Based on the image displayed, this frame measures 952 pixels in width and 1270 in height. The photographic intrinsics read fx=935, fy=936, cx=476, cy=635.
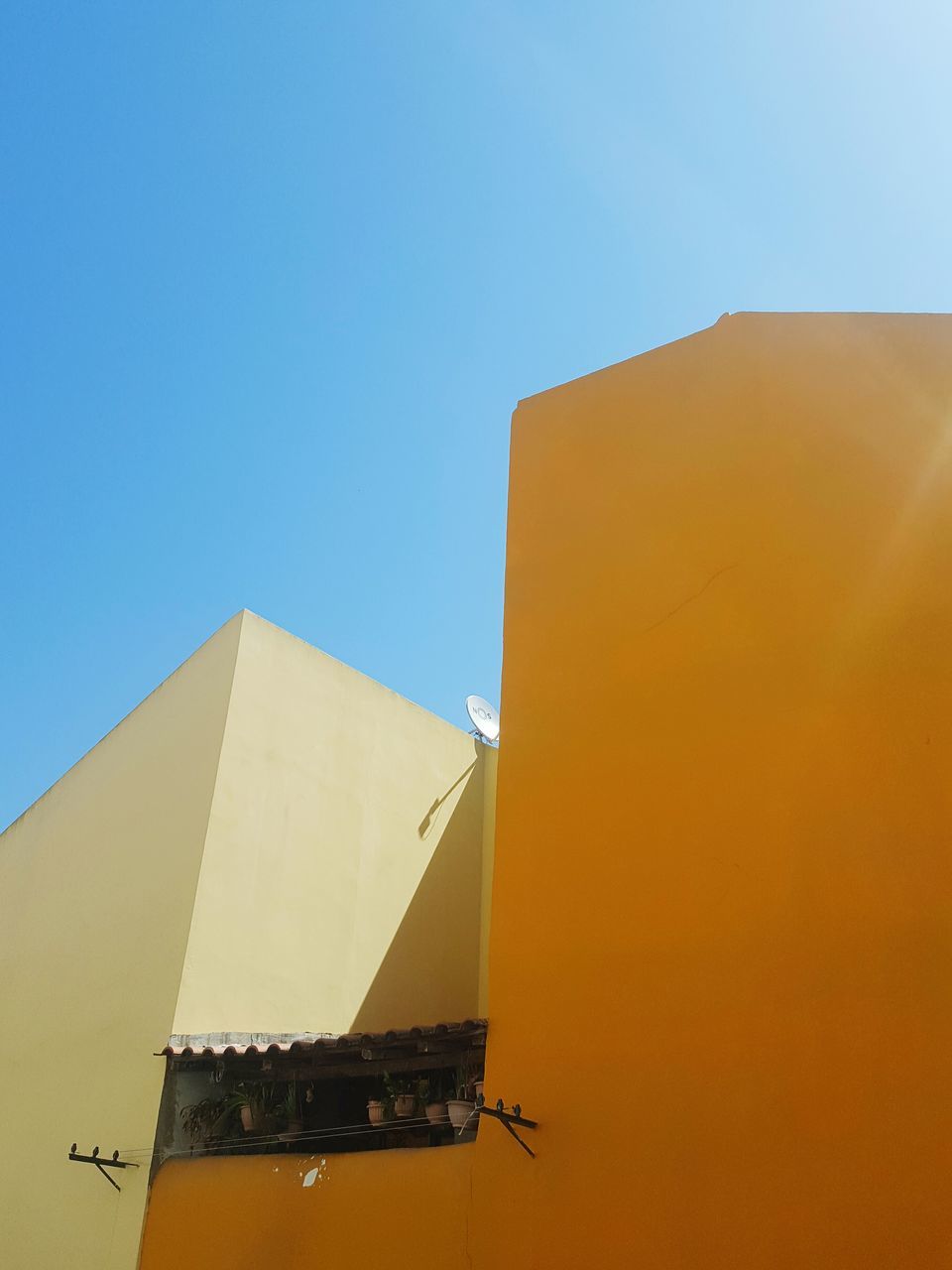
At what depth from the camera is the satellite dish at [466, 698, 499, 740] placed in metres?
11.2

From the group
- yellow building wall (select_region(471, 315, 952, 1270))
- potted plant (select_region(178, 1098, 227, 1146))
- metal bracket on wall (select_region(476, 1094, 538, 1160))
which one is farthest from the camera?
potted plant (select_region(178, 1098, 227, 1146))

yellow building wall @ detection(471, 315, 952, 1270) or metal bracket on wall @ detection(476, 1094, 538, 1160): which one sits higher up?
yellow building wall @ detection(471, 315, 952, 1270)

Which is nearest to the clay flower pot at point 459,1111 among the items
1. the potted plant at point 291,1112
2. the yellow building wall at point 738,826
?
the yellow building wall at point 738,826

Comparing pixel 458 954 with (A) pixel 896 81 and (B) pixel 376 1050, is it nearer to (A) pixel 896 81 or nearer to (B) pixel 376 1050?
(B) pixel 376 1050

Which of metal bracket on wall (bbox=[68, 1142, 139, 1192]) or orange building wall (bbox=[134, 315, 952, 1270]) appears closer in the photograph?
orange building wall (bbox=[134, 315, 952, 1270])

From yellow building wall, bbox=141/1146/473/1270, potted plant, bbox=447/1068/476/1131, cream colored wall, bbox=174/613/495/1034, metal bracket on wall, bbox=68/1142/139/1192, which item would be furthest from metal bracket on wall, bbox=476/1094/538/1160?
metal bracket on wall, bbox=68/1142/139/1192

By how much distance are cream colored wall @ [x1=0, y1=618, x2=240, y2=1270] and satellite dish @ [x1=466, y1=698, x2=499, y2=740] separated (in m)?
3.25

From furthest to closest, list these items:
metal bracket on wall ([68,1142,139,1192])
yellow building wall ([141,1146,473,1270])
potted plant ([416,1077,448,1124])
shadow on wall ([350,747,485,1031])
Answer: shadow on wall ([350,747,485,1031]) → metal bracket on wall ([68,1142,139,1192]) → potted plant ([416,1077,448,1124]) → yellow building wall ([141,1146,473,1270])

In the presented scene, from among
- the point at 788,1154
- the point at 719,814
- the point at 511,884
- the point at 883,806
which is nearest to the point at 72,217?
the point at 511,884

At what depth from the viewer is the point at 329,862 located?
9.09 metres

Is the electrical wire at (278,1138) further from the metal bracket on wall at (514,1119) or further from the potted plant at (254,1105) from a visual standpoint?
the metal bracket on wall at (514,1119)

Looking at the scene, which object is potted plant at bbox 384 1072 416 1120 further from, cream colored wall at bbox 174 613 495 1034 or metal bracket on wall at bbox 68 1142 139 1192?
metal bracket on wall at bbox 68 1142 139 1192

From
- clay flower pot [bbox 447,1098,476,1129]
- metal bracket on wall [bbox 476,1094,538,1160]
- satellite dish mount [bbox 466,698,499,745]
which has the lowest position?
metal bracket on wall [bbox 476,1094,538,1160]

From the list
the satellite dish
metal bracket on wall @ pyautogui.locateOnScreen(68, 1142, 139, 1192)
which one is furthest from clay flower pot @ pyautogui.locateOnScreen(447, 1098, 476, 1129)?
the satellite dish
